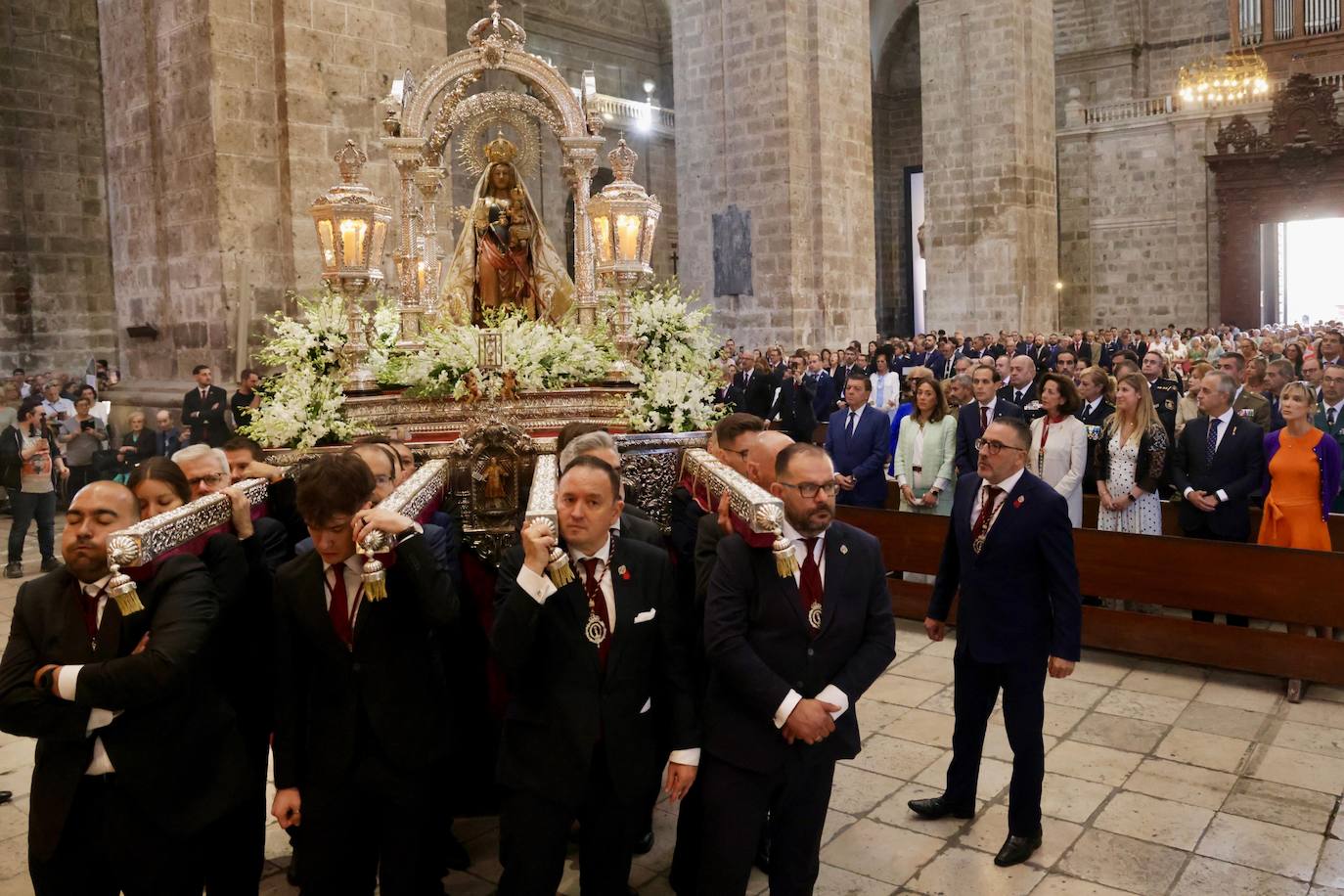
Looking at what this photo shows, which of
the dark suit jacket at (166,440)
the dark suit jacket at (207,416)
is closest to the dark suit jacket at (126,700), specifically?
the dark suit jacket at (207,416)

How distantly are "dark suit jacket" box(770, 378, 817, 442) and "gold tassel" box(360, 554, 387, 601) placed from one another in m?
9.80

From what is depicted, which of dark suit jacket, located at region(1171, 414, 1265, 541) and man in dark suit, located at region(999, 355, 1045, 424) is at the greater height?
man in dark suit, located at region(999, 355, 1045, 424)

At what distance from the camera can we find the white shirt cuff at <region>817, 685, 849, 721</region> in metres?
3.26

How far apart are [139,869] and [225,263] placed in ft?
24.9

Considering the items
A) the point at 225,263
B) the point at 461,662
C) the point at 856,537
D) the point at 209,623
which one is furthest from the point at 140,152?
the point at 856,537

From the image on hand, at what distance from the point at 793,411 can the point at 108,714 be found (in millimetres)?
10225

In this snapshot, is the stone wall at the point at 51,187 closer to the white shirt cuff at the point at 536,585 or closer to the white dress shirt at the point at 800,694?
the white shirt cuff at the point at 536,585

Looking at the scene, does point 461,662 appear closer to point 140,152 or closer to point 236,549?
point 236,549

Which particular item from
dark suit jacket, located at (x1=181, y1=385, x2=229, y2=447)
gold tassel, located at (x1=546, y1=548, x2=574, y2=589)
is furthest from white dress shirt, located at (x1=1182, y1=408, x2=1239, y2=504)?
dark suit jacket, located at (x1=181, y1=385, x2=229, y2=447)

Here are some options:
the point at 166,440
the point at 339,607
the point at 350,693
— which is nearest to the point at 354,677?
the point at 350,693

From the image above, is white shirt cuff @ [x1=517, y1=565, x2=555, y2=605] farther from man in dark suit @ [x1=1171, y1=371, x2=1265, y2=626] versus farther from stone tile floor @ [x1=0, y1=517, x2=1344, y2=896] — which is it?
man in dark suit @ [x1=1171, y1=371, x2=1265, y2=626]

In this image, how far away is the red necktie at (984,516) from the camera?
14.1 feet

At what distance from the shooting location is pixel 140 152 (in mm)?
10258

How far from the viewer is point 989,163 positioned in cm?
2106
